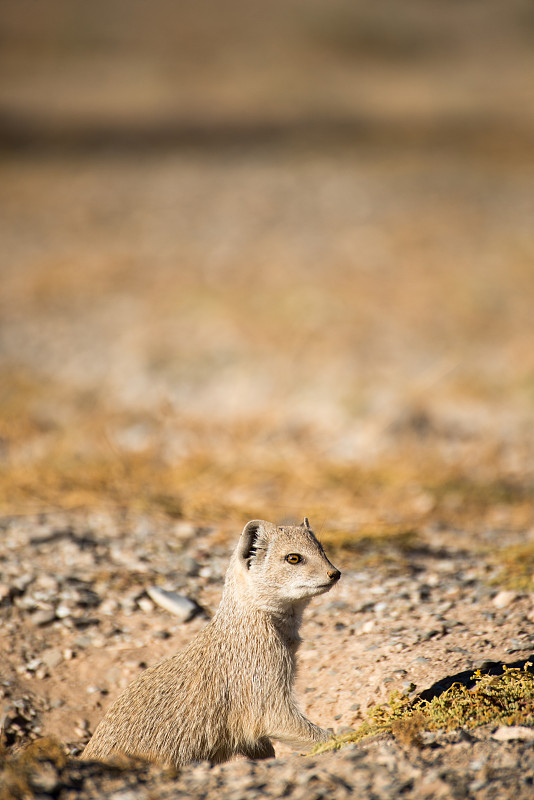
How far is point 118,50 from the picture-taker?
109 feet

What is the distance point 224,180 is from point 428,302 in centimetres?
825

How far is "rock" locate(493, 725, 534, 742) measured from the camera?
2.82m

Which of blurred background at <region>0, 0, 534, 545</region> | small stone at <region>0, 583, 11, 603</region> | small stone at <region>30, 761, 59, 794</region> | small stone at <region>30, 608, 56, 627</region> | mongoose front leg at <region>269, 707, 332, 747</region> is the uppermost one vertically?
blurred background at <region>0, 0, 534, 545</region>

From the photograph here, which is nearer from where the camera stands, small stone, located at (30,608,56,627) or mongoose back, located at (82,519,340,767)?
mongoose back, located at (82,519,340,767)

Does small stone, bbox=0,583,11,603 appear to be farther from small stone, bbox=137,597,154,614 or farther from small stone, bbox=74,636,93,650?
small stone, bbox=137,597,154,614

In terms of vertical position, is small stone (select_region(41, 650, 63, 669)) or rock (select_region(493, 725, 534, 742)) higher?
rock (select_region(493, 725, 534, 742))

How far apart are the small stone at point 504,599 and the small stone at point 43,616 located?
254 centimetres

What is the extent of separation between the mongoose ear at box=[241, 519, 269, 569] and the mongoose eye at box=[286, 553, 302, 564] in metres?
0.15

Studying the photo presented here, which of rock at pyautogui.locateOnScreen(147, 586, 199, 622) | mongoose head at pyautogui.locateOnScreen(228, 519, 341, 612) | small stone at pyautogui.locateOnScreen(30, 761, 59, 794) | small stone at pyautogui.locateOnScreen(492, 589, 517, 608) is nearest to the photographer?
small stone at pyautogui.locateOnScreen(30, 761, 59, 794)

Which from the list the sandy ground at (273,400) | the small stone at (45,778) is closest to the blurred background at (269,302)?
the sandy ground at (273,400)

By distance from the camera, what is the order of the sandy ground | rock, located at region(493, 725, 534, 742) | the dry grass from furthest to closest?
the sandy ground < the dry grass < rock, located at region(493, 725, 534, 742)

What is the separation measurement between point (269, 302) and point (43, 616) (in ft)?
25.5

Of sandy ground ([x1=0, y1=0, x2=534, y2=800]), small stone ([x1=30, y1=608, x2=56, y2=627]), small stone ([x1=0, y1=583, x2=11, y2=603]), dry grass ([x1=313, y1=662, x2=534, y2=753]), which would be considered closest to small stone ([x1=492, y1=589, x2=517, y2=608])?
sandy ground ([x1=0, y1=0, x2=534, y2=800])

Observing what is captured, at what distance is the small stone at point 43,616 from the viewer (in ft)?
14.0
